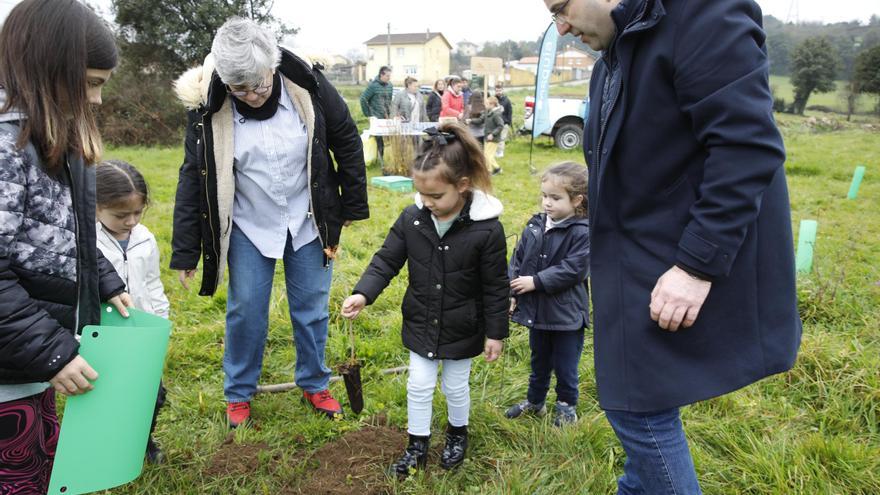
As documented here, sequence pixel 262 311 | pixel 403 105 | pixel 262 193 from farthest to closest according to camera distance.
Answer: pixel 403 105, pixel 262 311, pixel 262 193

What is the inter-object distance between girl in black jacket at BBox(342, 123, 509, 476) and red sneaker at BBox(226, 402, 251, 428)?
2.86 ft

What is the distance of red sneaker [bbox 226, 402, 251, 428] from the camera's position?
295 centimetres

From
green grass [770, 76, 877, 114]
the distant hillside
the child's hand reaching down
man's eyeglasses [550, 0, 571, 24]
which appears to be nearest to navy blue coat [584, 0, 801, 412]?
man's eyeglasses [550, 0, 571, 24]

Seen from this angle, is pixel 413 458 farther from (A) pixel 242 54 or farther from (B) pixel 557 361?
(A) pixel 242 54

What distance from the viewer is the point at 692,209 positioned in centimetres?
143

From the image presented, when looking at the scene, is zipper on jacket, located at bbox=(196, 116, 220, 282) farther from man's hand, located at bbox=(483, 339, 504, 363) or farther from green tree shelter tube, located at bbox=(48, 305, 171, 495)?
man's hand, located at bbox=(483, 339, 504, 363)

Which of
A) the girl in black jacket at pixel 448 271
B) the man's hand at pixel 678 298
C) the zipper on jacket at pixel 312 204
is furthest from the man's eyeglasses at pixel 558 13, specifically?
the zipper on jacket at pixel 312 204

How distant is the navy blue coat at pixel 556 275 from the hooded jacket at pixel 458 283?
15.1 inches

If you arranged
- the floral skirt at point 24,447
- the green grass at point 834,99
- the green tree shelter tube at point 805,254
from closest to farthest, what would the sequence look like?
1. the floral skirt at point 24,447
2. the green tree shelter tube at point 805,254
3. the green grass at point 834,99

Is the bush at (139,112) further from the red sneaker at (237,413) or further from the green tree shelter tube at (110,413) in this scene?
the green tree shelter tube at (110,413)

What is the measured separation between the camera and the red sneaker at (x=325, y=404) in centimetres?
305

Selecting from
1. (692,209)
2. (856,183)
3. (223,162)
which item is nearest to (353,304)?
(223,162)

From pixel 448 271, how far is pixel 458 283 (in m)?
0.06

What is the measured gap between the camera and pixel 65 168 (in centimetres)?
169
